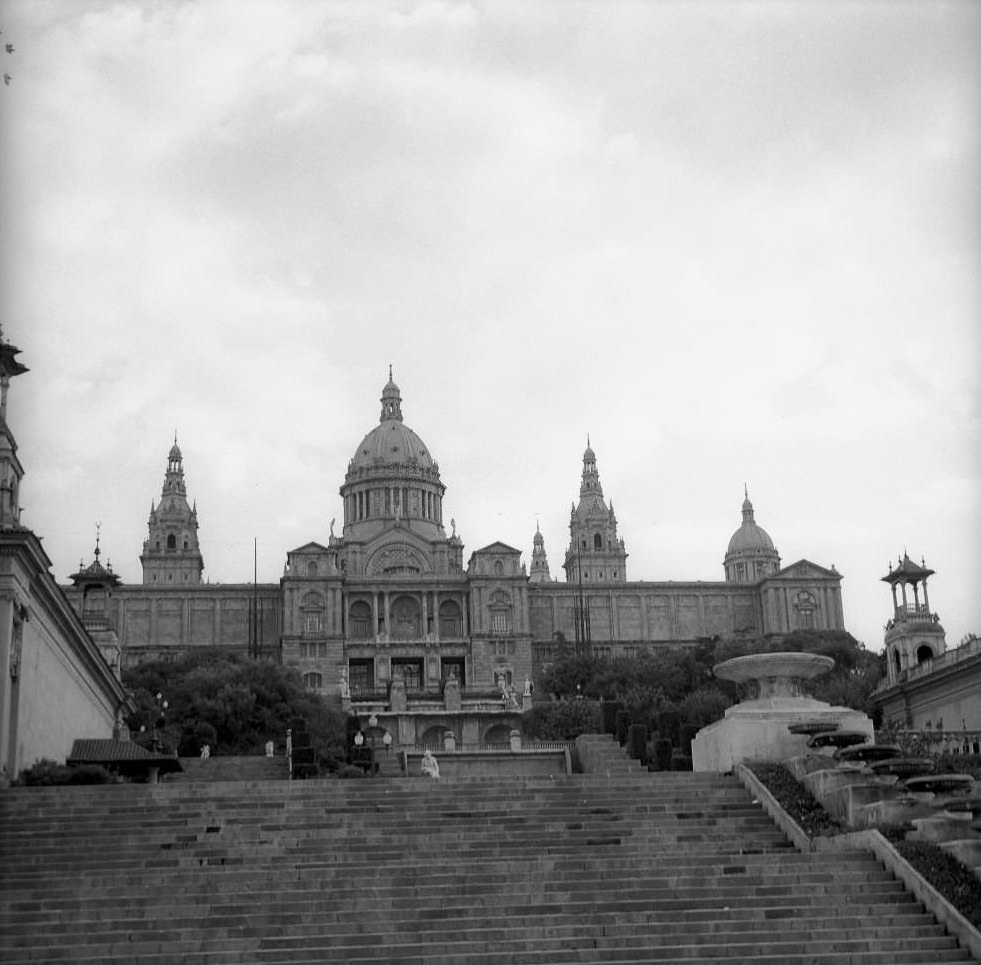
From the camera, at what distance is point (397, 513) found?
584 ft

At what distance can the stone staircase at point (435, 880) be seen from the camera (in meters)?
22.7

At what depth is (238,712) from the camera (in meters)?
90.7

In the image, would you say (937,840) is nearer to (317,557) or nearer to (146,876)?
(146,876)

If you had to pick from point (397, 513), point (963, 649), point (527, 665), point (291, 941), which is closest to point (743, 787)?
point (291, 941)

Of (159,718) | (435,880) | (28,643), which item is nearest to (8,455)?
(28,643)

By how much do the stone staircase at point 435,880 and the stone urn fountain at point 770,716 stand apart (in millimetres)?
2584

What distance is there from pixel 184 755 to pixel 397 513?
362ft

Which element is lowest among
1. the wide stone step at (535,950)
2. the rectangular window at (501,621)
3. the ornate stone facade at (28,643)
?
the wide stone step at (535,950)

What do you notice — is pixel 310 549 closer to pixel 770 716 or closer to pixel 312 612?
pixel 312 612

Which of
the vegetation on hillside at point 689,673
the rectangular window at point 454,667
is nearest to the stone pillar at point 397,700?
the vegetation on hillside at point 689,673

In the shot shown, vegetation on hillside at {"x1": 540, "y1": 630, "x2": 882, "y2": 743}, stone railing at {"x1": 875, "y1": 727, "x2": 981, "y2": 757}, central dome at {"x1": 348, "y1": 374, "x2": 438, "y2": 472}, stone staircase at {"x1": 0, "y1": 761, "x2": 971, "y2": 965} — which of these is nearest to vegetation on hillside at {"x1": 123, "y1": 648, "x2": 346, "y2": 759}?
vegetation on hillside at {"x1": 540, "y1": 630, "x2": 882, "y2": 743}

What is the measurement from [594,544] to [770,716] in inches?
6246

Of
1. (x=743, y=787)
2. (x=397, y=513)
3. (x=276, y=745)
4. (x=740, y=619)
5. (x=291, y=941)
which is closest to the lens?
(x=291, y=941)

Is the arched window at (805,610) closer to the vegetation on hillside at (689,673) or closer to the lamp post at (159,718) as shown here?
the vegetation on hillside at (689,673)
